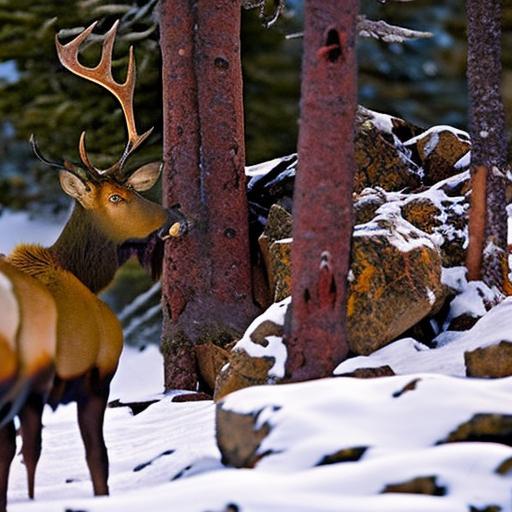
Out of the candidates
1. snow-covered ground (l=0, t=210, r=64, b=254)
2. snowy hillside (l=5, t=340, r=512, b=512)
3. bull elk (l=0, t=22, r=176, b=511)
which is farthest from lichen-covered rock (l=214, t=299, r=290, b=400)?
snow-covered ground (l=0, t=210, r=64, b=254)

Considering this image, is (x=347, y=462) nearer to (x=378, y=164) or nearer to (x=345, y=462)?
(x=345, y=462)

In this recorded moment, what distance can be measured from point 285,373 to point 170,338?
2450 millimetres

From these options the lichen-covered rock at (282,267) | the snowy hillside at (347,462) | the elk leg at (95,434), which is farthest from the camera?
the lichen-covered rock at (282,267)

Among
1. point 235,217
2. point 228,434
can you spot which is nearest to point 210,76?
point 235,217

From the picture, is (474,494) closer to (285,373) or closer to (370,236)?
(285,373)

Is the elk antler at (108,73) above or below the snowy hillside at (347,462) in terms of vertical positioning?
above

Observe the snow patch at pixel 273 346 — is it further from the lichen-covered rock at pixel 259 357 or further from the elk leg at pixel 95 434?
the elk leg at pixel 95 434

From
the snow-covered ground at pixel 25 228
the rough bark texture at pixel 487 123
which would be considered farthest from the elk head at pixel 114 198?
the snow-covered ground at pixel 25 228

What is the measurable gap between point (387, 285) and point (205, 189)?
7.02 feet

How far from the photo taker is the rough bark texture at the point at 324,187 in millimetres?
5555

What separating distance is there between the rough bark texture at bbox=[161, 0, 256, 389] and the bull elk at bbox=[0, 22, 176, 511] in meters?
2.06

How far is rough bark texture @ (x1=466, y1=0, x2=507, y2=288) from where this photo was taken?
23.7 feet

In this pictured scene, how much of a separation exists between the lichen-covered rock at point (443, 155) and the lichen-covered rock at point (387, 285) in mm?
1831

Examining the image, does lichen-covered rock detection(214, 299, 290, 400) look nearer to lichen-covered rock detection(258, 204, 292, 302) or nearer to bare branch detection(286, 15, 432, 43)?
lichen-covered rock detection(258, 204, 292, 302)
